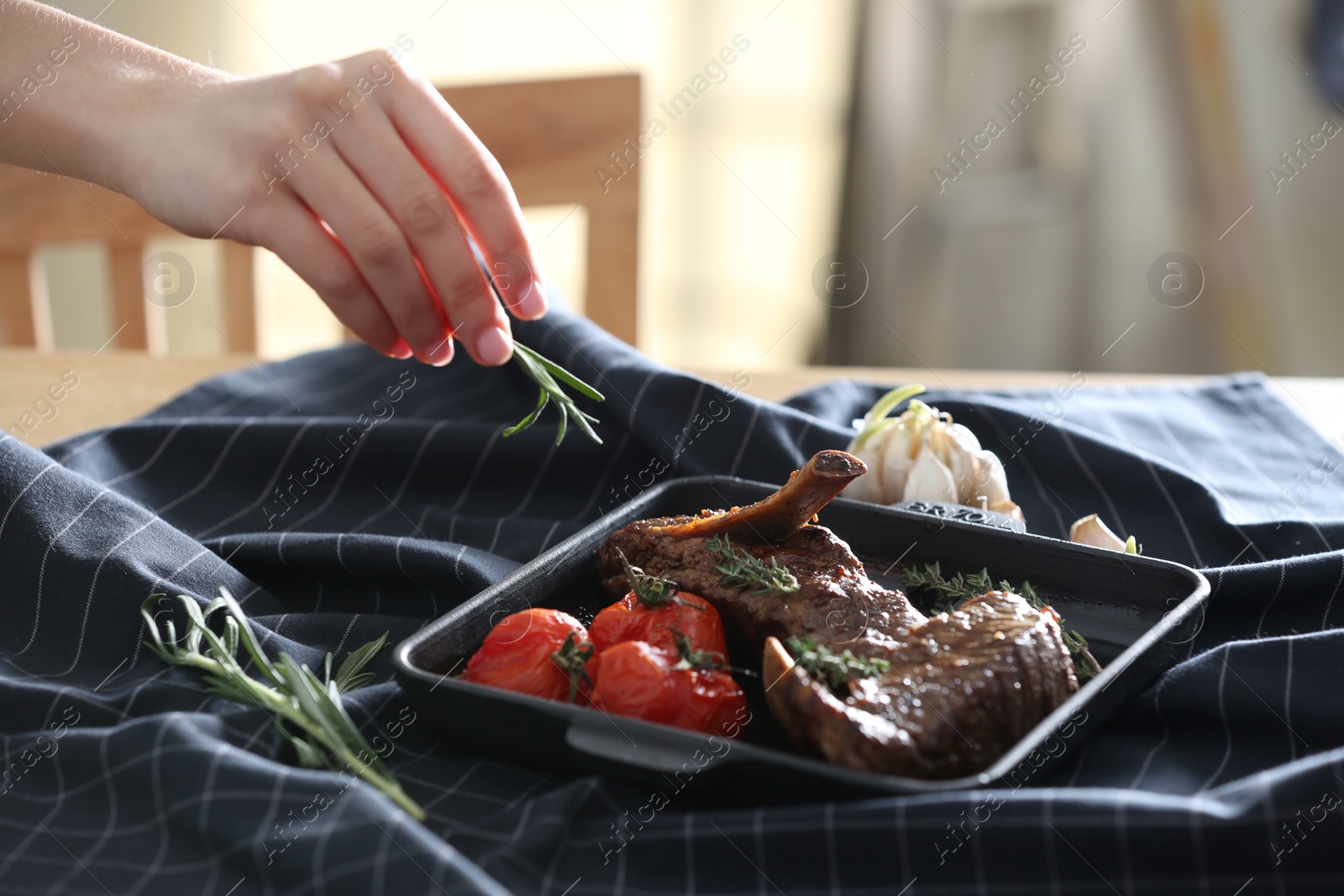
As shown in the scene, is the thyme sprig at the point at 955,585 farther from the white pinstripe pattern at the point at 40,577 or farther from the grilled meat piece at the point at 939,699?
the white pinstripe pattern at the point at 40,577

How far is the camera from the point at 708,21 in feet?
10.2

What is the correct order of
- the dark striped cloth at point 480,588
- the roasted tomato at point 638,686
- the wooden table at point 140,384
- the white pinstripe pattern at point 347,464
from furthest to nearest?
the wooden table at point 140,384, the white pinstripe pattern at point 347,464, the roasted tomato at point 638,686, the dark striped cloth at point 480,588

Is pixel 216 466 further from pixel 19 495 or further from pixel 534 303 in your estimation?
pixel 534 303

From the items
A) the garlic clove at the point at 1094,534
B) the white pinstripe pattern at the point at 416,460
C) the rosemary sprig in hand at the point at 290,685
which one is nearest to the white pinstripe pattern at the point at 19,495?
the rosemary sprig in hand at the point at 290,685

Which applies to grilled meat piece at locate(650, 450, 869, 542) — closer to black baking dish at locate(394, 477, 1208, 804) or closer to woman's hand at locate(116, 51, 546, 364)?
black baking dish at locate(394, 477, 1208, 804)

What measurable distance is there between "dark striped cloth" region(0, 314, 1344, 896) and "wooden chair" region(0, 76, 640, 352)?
22.5 inches

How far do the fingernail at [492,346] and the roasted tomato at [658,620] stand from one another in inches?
8.6

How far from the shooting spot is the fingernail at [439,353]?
99cm

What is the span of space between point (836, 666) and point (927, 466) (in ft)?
1.50

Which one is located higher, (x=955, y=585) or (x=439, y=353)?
(x=439, y=353)

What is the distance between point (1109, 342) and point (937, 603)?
2.44 meters

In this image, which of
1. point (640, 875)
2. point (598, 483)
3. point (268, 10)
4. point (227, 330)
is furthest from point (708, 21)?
point (640, 875)

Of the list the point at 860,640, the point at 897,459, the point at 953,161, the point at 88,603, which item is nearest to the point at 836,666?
the point at 860,640

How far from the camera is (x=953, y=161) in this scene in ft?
10.1
